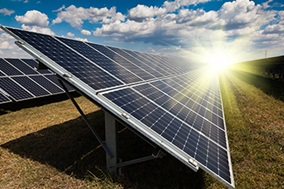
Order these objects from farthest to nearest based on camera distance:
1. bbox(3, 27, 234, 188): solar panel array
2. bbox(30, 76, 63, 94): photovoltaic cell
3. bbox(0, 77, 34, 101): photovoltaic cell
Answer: bbox(30, 76, 63, 94): photovoltaic cell → bbox(0, 77, 34, 101): photovoltaic cell → bbox(3, 27, 234, 188): solar panel array

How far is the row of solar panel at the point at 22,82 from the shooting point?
1501 cm

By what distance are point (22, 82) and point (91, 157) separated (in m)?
11.8

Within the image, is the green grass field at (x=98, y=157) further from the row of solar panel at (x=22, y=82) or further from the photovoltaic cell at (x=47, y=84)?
the photovoltaic cell at (x=47, y=84)

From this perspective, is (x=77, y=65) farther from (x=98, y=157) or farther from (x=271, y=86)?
(x=271, y=86)

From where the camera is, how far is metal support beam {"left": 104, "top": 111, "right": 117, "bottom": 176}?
20.1ft

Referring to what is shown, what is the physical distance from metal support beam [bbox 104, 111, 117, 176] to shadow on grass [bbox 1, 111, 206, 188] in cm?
27

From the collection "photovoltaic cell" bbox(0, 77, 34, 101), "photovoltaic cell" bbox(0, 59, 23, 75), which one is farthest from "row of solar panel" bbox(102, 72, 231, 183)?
"photovoltaic cell" bbox(0, 59, 23, 75)

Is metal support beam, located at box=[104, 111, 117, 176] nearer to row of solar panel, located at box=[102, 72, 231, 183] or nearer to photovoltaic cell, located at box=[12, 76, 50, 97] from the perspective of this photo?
row of solar panel, located at box=[102, 72, 231, 183]

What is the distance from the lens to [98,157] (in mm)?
7754

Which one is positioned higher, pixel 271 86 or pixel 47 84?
pixel 47 84

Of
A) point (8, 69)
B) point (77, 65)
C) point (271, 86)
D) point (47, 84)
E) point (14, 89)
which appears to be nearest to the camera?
point (77, 65)

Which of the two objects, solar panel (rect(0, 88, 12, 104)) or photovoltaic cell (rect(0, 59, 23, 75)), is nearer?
solar panel (rect(0, 88, 12, 104))

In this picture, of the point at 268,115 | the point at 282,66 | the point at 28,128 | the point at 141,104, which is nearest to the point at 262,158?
the point at 141,104

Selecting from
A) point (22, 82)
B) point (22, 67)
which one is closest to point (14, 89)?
point (22, 82)
